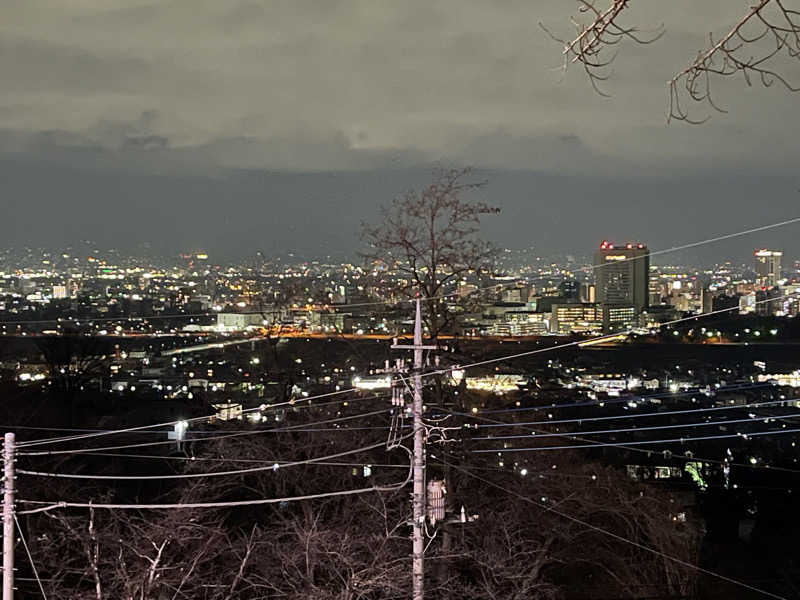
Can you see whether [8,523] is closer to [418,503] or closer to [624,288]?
[418,503]

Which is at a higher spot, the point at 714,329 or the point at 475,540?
the point at 714,329

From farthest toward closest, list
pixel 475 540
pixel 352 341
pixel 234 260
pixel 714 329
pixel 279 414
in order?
1. pixel 234 260
2. pixel 714 329
3. pixel 279 414
4. pixel 352 341
5. pixel 475 540

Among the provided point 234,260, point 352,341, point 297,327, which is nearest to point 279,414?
point 297,327

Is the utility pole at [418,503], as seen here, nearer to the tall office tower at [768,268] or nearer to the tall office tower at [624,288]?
the tall office tower at [768,268]

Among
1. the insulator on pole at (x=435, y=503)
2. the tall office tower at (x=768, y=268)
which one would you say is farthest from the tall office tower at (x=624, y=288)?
the insulator on pole at (x=435, y=503)

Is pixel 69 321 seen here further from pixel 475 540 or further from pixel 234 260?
pixel 475 540

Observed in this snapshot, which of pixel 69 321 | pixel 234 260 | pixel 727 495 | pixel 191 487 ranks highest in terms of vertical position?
pixel 234 260

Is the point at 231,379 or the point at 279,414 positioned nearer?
the point at 279,414
